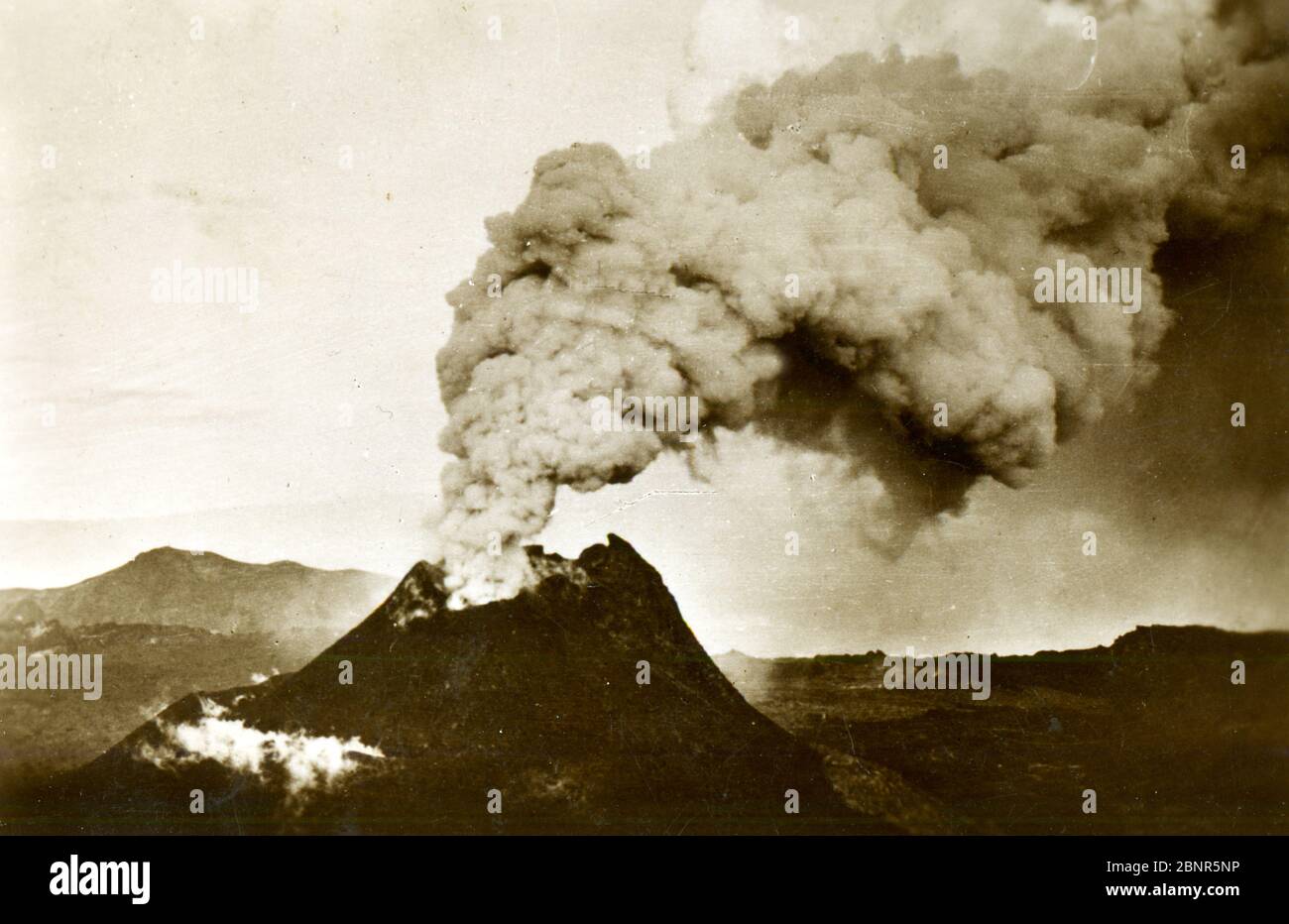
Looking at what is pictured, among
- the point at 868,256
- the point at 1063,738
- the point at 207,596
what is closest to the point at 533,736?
the point at 207,596

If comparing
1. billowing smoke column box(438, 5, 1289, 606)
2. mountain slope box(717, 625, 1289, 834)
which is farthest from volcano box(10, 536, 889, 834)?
billowing smoke column box(438, 5, 1289, 606)

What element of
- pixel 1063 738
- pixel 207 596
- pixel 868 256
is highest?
pixel 868 256

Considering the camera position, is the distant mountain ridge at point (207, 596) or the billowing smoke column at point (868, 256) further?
the distant mountain ridge at point (207, 596)

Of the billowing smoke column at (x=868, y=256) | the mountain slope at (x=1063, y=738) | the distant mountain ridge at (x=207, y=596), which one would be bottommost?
the mountain slope at (x=1063, y=738)

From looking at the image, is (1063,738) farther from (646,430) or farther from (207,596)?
(207,596)

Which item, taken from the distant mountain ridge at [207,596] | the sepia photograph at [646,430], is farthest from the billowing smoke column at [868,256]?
the distant mountain ridge at [207,596]

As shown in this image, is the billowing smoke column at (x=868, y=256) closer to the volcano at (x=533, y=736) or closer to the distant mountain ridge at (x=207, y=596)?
the volcano at (x=533, y=736)
